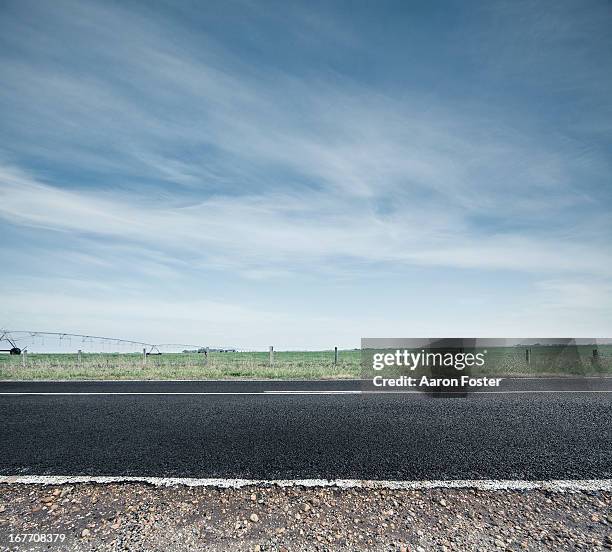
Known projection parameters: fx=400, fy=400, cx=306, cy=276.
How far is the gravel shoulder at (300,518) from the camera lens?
299cm

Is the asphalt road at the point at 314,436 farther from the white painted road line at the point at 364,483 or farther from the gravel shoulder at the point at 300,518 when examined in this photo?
the gravel shoulder at the point at 300,518

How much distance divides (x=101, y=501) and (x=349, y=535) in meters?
2.25

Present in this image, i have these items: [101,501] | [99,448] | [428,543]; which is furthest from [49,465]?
[428,543]

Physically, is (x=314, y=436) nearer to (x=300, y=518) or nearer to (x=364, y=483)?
(x=364, y=483)

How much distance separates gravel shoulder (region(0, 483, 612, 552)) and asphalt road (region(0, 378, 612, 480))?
0.41 meters

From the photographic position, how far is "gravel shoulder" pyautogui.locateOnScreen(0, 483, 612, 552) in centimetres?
299

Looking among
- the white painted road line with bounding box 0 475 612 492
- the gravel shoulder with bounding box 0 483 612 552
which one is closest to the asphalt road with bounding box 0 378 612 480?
the white painted road line with bounding box 0 475 612 492

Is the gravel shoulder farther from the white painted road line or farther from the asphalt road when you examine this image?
the asphalt road

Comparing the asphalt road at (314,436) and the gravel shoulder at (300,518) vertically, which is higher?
the asphalt road at (314,436)

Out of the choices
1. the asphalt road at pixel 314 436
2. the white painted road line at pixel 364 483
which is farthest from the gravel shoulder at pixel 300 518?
the asphalt road at pixel 314 436

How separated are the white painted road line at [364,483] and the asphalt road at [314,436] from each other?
130 mm

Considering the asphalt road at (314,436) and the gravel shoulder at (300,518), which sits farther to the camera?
the asphalt road at (314,436)

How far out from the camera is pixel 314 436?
215 inches

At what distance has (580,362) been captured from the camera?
19328mm
